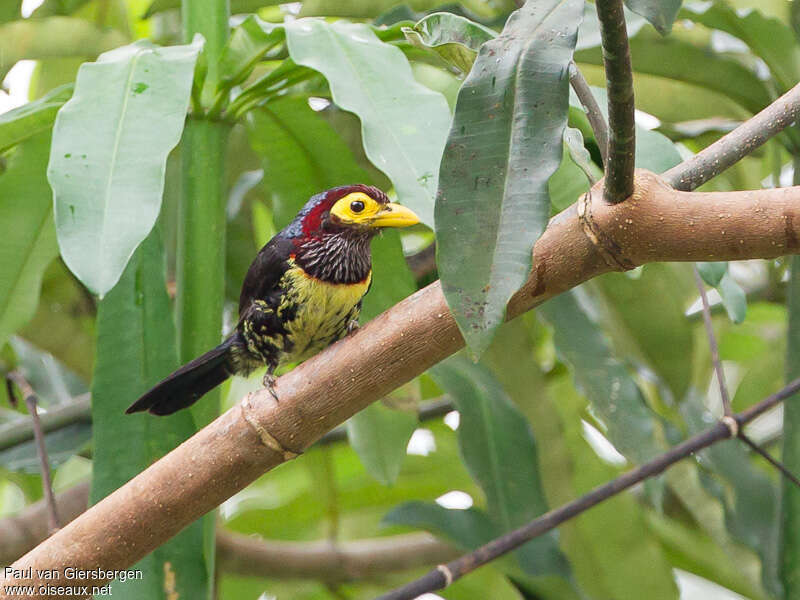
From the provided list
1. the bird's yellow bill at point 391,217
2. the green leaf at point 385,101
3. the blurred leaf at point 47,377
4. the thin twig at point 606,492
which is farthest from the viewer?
the blurred leaf at point 47,377

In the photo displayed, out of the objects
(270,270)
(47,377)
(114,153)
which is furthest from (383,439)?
(47,377)

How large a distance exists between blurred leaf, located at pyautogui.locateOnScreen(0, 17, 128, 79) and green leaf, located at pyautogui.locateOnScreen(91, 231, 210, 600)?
1.80ft

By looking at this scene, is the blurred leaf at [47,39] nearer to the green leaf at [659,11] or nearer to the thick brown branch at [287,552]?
the thick brown branch at [287,552]

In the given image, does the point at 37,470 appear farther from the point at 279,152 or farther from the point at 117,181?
the point at 117,181

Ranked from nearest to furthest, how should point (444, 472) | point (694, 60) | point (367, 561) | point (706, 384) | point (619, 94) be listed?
point (619, 94)
point (694, 60)
point (367, 561)
point (444, 472)
point (706, 384)

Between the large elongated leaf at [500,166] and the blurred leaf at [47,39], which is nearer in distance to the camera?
the large elongated leaf at [500,166]

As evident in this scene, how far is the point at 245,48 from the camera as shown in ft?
Result: 4.89

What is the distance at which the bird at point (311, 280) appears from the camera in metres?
1.70

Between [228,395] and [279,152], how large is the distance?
3.43ft

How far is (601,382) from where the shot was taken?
187cm

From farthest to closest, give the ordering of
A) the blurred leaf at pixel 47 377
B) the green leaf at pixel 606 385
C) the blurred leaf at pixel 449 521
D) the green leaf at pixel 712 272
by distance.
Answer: the blurred leaf at pixel 47 377
the blurred leaf at pixel 449 521
the green leaf at pixel 606 385
the green leaf at pixel 712 272

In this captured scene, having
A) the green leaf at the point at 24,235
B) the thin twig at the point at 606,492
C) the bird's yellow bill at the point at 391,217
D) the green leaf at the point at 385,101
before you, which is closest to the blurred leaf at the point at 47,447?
the green leaf at the point at 24,235

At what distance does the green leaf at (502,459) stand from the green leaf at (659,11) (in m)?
1.14

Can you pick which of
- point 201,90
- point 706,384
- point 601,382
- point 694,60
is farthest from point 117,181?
point 706,384
